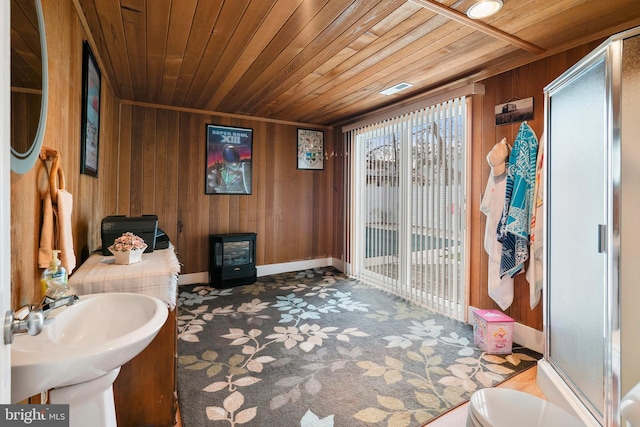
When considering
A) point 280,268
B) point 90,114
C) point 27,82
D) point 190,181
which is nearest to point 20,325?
point 27,82

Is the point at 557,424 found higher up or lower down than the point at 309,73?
lower down

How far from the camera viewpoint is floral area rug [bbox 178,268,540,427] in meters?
1.74

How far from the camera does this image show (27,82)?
1107 mm

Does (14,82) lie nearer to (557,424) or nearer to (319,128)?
(557,424)

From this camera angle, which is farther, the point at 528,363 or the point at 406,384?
the point at 528,363

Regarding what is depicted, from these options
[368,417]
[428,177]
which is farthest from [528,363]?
[428,177]

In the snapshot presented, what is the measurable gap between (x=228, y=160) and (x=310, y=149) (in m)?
1.29

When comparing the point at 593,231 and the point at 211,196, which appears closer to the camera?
the point at 593,231

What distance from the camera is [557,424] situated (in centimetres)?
108

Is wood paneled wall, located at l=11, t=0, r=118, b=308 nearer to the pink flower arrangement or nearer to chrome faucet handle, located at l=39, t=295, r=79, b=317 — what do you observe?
chrome faucet handle, located at l=39, t=295, r=79, b=317

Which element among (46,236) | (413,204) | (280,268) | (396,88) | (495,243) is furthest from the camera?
(280,268)

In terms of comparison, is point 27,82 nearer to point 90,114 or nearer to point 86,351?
point 86,351

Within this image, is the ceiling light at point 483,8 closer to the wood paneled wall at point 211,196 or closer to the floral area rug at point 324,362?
the floral area rug at point 324,362

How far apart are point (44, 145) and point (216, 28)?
128cm
